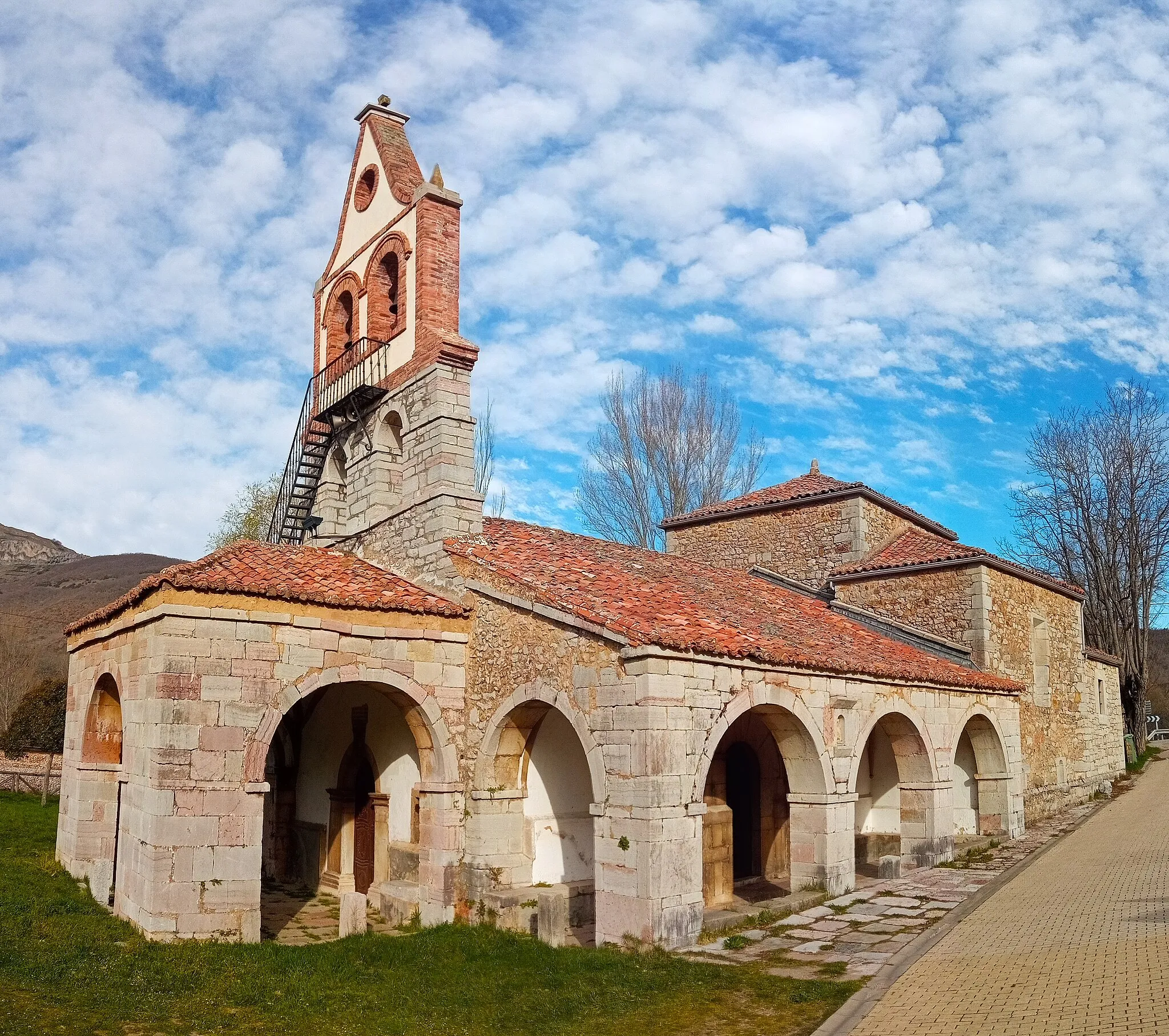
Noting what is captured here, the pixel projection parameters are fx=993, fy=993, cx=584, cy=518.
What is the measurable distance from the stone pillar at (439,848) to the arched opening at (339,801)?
0.40 m

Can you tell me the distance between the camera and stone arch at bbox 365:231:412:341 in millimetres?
13625

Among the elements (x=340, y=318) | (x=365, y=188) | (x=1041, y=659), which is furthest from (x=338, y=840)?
(x=1041, y=659)

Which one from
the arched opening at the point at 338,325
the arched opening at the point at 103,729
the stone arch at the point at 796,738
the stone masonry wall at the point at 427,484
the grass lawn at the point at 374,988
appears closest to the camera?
the grass lawn at the point at 374,988

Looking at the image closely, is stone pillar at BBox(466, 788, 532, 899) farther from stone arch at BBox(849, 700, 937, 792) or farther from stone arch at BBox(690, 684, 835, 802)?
stone arch at BBox(849, 700, 937, 792)

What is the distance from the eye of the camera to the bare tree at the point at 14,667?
32.0 meters

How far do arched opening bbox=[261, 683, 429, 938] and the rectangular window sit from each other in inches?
490

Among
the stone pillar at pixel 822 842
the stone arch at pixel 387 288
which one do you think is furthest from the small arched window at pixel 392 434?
the stone pillar at pixel 822 842

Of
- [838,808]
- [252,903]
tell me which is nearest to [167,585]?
[252,903]

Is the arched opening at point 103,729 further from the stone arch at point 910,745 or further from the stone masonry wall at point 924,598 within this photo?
the stone masonry wall at point 924,598

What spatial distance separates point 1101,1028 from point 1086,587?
2730 centimetres

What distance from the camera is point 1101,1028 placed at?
614cm

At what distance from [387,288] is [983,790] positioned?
12231 millimetres

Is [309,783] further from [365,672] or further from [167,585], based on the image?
[167,585]

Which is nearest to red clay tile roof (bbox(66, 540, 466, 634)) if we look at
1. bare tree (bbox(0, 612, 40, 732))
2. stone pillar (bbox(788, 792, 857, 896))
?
stone pillar (bbox(788, 792, 857, 896))
